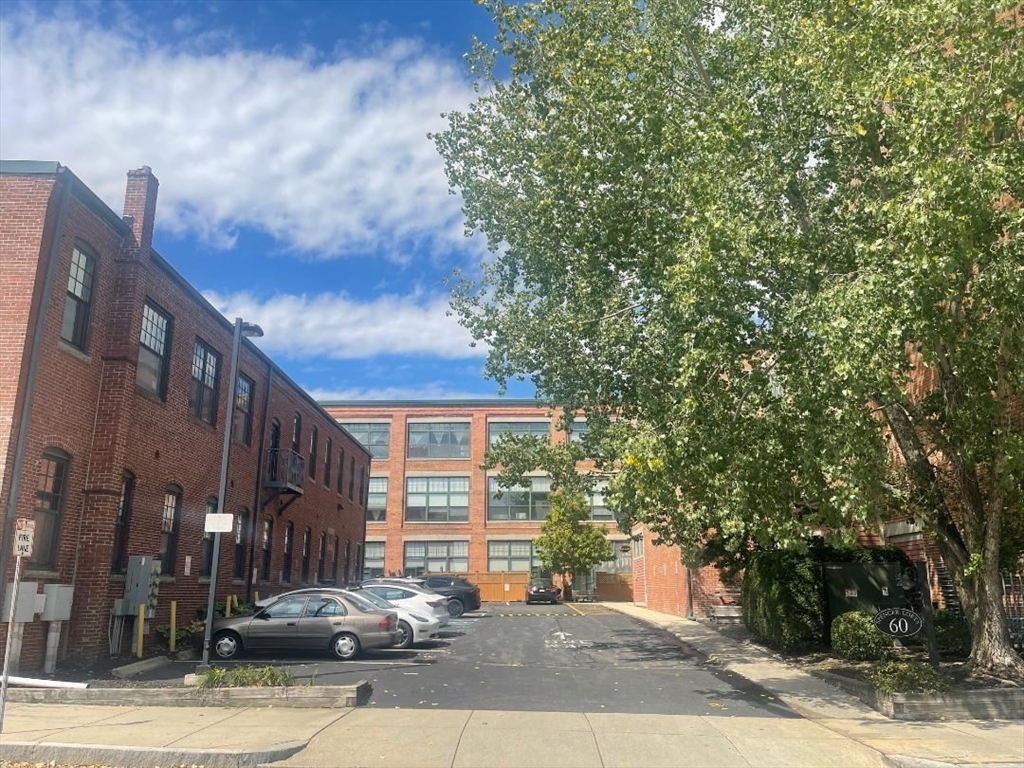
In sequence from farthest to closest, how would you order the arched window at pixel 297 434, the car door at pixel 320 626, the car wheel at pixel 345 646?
the arched window at pixel 297 434
the car door at pixel 320 626
the car wheel at pixel 345 646

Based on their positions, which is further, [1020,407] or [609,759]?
[1020,407]

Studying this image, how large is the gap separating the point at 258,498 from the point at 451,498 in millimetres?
33147

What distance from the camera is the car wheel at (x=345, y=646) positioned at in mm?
16672

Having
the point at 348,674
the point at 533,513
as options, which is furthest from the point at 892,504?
the point at 533,513

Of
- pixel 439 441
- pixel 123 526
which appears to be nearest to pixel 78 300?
pixel 123 526

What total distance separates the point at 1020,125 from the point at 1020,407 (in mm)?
4816

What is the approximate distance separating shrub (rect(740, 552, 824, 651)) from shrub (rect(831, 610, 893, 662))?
1430 mm

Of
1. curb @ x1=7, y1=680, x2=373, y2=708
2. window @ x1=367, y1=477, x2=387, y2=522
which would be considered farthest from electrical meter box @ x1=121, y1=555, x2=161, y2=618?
window @ x1=367, y1=477, x2=387, y2=522

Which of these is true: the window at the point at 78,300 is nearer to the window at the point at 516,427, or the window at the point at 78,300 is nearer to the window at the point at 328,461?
the window at the point at 328,461

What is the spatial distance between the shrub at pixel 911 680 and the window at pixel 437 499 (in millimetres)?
46237

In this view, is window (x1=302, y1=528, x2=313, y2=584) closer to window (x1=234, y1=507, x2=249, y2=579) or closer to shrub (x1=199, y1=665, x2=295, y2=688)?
window (x1=234, y1=507, x2=249, y2=579)

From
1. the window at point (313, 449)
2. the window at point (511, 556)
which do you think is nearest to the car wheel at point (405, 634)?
the window at point (313, 449)

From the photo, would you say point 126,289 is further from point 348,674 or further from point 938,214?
point 938,214

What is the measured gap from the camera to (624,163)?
14.2 meters
